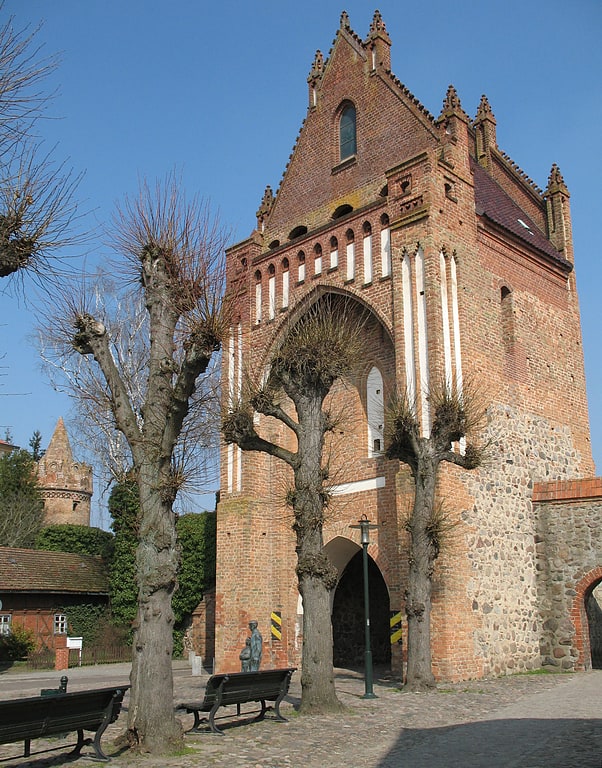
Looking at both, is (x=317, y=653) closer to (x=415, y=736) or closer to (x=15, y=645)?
(x=415, y=736)

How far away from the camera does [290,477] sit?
21.1 metres

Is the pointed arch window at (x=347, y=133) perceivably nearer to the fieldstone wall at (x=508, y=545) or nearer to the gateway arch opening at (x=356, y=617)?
the fieldstone wall at (x=508, y=545)

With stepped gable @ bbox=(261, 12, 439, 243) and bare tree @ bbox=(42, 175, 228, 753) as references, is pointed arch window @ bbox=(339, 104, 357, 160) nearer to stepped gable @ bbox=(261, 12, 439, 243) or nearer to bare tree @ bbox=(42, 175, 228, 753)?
stepped gable @ bbox=(261, 12, 439, 243)

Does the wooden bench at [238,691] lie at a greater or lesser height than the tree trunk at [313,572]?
lesser

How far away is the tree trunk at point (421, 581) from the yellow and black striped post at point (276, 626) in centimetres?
590

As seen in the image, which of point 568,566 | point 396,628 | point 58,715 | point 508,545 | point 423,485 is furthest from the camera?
point 568,566

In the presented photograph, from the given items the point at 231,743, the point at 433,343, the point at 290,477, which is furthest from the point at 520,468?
the point at 231,743

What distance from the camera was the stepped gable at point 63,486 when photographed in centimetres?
4003

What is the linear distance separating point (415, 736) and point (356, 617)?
41.4 ft

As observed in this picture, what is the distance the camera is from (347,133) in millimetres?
22766

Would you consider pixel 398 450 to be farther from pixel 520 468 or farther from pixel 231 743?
pixel 231 743

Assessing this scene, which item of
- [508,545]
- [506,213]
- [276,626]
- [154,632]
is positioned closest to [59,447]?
[276,626]

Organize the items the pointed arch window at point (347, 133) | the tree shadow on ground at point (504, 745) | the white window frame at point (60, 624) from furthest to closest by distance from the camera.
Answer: the white window frame at point (60, 624), the pointed arch window at point (347, 133), the tree shadow on ground at point (504, 745)

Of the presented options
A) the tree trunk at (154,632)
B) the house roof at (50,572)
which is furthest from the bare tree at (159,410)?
the house roof at (50,572)
